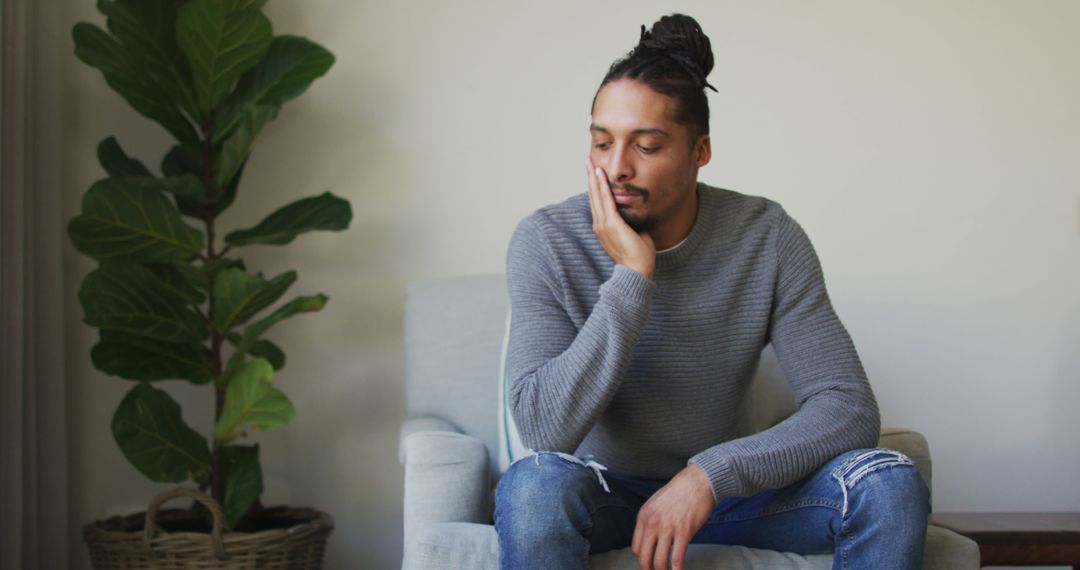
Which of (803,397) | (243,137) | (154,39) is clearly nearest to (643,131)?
(803,397)

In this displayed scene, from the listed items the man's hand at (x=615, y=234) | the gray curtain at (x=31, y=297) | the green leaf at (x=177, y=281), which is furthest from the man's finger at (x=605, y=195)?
the gray curtain at (x=31, y=297)

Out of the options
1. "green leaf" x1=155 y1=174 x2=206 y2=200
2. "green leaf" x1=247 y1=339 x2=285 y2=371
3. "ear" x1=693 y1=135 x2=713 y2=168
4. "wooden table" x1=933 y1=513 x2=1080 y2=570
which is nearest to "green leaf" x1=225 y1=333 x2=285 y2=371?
"green leaf" x1=247 y1=339 x2=285 y2=371

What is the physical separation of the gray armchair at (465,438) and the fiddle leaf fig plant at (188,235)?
0.25m

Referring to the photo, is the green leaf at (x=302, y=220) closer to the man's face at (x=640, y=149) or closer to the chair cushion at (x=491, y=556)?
the man's face at (x=640, y=149)

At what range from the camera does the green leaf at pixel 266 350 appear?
2.38 metres

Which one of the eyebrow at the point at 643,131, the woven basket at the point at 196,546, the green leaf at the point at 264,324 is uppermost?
the eyebrow at the point at 643,131

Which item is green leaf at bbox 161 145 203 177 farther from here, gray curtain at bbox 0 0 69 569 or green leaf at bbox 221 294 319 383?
green leaf at bbox 221 294 319 383

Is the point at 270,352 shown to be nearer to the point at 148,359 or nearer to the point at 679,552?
the point at 148,359

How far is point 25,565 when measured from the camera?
2.32 meters

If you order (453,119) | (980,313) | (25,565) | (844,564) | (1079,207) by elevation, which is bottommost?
(25,565)

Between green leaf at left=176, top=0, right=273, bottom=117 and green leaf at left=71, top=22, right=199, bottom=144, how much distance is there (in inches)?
3.1

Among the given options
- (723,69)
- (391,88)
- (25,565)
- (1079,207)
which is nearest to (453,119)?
(391,88)

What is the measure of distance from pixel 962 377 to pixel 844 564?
148 centimetres

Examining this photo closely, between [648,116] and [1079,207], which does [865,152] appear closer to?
[1079,207]
